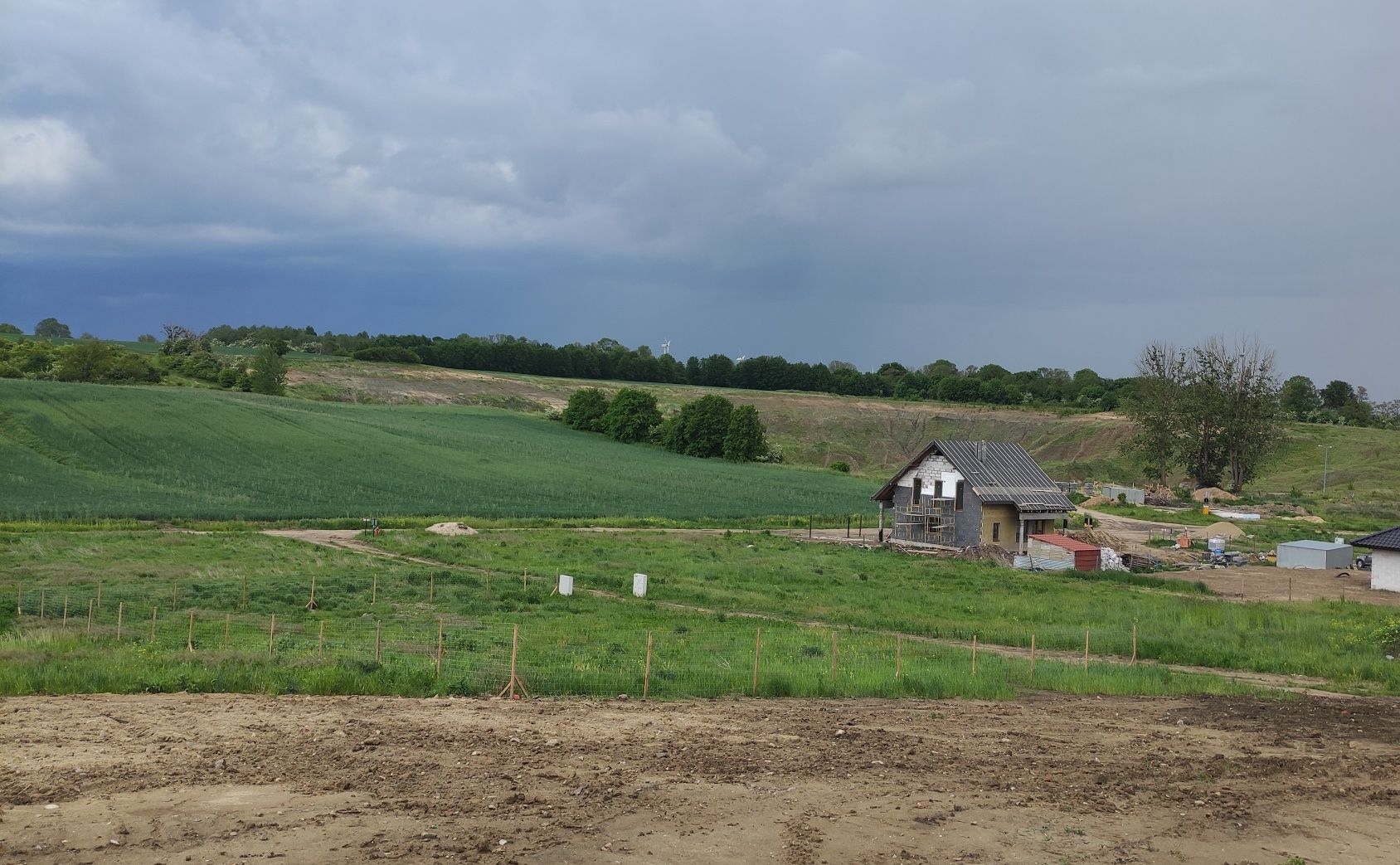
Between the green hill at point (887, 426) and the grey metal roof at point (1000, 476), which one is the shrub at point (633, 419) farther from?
the grey metal roof at point (1000, 476)

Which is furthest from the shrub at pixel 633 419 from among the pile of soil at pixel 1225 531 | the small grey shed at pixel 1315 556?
the small grey shed at pixel 1315 556

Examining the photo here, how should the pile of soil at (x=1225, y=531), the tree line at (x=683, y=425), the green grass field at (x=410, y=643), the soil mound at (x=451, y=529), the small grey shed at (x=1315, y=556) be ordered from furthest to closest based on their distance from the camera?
the tree line at (x=683, y=425) → the pile of soil at (x=1225, y=531) → the soil mound at (x=451, y=529) → the small grey shed at (x=1315, y=556) → the green grass field at (x=410, y=643)

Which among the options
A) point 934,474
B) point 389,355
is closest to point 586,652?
point 934,474

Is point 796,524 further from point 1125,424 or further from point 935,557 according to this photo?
point 1125,424

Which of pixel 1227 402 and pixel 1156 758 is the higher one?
pixel 1227 402

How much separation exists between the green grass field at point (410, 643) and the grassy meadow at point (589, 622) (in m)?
0.08

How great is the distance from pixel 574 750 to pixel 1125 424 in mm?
128192

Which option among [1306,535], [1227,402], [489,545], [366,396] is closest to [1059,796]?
[489,545]

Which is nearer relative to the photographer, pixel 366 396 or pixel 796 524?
pixel 796 524

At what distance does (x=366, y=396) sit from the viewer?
412 feet

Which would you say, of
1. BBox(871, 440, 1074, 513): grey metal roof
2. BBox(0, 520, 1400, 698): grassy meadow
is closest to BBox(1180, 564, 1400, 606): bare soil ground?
BBox(0, 520, 1400, 698): grassy meadow

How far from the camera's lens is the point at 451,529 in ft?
165

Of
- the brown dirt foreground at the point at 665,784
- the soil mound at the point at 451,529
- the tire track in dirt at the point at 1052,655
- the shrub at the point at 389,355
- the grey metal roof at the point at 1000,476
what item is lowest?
the soil mound at the point at 451,529

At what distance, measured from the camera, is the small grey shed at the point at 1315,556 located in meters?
46.9
